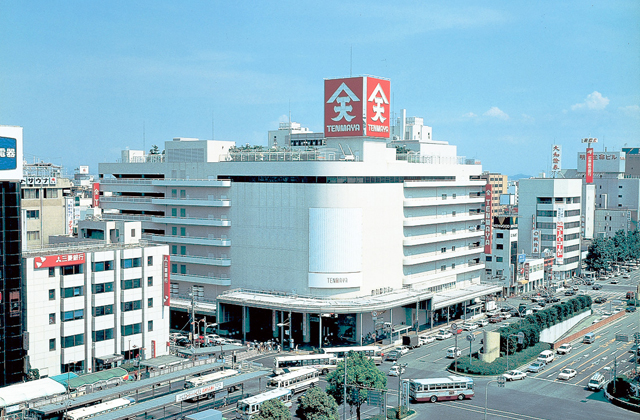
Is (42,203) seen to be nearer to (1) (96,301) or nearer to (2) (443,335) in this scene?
(1) (96,301)

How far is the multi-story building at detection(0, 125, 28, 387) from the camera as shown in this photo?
60281mm

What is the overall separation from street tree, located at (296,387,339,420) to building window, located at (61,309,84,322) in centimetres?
2841

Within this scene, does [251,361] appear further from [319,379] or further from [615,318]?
[615,318]

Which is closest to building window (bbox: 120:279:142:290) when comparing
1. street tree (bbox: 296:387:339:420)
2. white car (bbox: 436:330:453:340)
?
street tree (bbox: 296:387:339:420)

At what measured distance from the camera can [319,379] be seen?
234ft

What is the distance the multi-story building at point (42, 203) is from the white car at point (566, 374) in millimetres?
73217

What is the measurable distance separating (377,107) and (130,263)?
38.4 meters

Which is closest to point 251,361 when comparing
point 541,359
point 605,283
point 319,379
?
point 319,379

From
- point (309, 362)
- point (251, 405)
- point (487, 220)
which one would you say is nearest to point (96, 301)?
point (251, 405)

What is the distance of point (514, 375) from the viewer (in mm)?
71750

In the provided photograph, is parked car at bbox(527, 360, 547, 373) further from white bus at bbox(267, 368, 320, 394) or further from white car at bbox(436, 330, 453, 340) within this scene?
white bus at bbox(267, 368, 320, 394)

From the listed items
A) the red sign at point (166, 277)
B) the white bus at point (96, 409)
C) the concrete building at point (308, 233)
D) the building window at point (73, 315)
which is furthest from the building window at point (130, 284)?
the white bus at point (96, 409)

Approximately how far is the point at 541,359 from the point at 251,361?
3372cm

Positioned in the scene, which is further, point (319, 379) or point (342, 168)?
point (342, 168)
